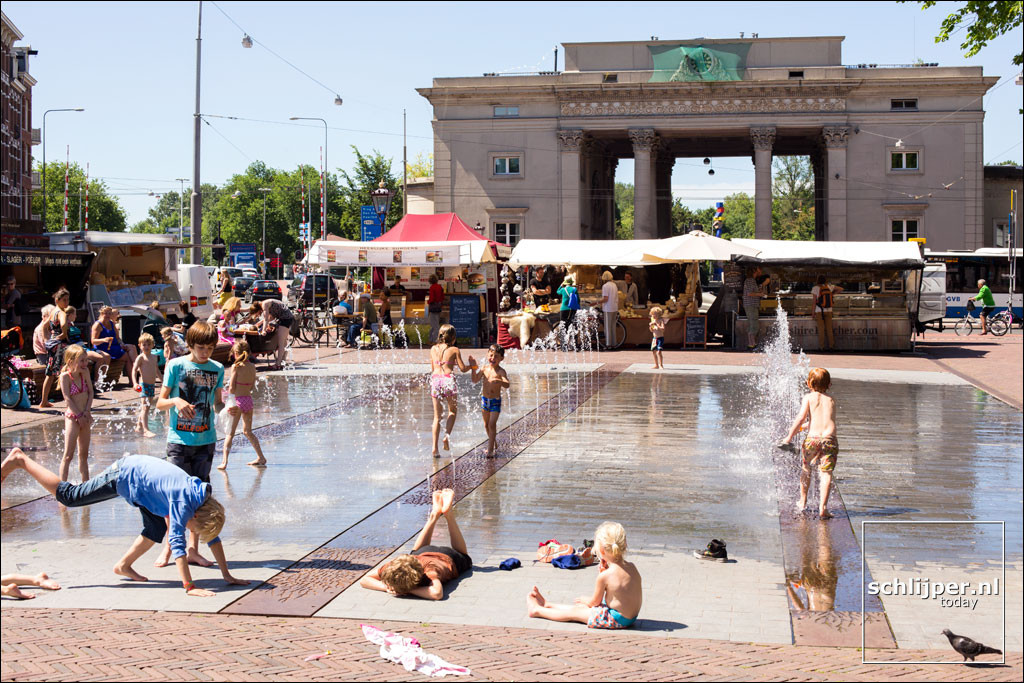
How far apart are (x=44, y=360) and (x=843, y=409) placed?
1242 centimetres

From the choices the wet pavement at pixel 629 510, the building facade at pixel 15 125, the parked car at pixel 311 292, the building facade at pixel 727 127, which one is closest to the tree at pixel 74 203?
the building facade at pixel 15 125

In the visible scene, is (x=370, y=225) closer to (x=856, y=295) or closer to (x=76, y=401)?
(x=856, y=295)

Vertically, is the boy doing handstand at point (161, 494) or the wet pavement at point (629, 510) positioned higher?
the boy doing handstand at point (161, 494)

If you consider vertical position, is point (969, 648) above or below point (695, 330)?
below

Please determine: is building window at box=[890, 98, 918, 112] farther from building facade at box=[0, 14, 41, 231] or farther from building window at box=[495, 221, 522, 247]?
building facade at box=[0, 14, 41, 231]

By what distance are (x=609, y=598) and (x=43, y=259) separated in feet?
66.4

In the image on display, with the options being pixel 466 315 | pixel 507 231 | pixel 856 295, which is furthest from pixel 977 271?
pixel 466 315

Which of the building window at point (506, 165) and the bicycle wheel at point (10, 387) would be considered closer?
the bicycle wheel at point (10, 387)

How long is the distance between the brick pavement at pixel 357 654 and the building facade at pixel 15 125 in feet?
161

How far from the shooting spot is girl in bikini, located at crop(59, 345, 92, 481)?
10.5 meters

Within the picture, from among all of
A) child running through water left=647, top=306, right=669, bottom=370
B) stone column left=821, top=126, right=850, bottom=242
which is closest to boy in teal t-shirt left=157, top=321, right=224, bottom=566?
child running through water left=647, top=306, right=669, bottom=370

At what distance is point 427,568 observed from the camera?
7.42 meters

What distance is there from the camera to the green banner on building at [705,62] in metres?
56.4

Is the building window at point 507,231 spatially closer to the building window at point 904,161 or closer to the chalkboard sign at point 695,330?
the building window at point 904,161
